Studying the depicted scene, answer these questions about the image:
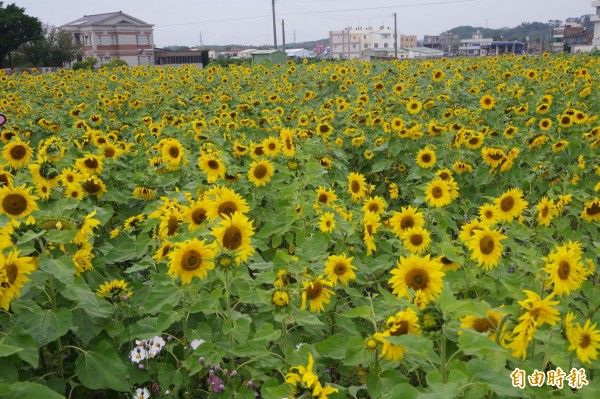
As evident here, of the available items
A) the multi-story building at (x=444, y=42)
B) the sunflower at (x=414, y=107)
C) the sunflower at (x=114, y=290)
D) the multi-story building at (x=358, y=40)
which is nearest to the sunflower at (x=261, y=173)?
the sunflower at (x=114, y=290)

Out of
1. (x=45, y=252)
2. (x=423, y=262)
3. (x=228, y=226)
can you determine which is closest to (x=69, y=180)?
(x=45, y=252)

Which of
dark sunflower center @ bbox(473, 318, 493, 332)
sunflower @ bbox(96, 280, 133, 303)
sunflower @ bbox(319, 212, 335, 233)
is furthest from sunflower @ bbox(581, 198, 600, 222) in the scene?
sunflower @ bbox(96, 280, 133, 303)

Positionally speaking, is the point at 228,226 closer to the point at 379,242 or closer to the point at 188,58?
the point at 379,242

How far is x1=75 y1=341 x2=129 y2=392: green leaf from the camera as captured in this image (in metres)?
2.34

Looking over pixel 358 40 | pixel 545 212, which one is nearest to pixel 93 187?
pixel 545 212

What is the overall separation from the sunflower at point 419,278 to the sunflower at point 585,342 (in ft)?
1.64

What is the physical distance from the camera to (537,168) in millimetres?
4961

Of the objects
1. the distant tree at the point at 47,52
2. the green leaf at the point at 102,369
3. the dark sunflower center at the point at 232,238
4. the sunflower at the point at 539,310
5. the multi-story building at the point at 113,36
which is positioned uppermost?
the multi-story building at the point at 113,36

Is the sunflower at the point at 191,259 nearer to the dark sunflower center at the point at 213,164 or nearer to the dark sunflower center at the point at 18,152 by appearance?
the dark sunflower center at the point at 213,164

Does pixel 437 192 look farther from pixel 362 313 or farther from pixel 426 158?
pixel 362 313

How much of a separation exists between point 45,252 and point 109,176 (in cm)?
259

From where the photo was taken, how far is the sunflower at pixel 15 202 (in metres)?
2.62

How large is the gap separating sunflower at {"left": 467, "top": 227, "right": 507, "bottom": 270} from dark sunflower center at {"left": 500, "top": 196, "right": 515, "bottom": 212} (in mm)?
902

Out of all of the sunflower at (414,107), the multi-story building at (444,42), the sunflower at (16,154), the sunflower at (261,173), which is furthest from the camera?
the multi-story building at (444,42)
